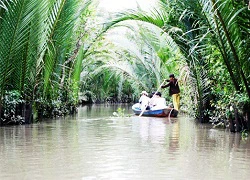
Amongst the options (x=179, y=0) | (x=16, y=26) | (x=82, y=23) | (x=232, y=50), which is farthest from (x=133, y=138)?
(x=82, y=23)

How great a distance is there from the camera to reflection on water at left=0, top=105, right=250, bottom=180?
5000 mm

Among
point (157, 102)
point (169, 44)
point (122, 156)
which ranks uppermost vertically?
point (169, 44)

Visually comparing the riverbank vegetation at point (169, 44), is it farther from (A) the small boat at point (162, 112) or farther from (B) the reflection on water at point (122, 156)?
(A) the small boat at point (162, 112)

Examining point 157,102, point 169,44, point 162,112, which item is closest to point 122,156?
point 169,44

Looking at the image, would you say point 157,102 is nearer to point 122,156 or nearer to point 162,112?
point 162,112

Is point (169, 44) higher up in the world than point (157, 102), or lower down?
higher up

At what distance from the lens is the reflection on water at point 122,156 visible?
5000mm

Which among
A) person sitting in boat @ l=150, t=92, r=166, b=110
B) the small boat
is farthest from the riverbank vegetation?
person sitting in boat @ l=150, t=92, r=166, b=110

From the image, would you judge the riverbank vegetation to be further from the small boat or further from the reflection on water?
the small boat

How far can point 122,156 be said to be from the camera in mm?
6215

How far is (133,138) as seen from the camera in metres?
8.67

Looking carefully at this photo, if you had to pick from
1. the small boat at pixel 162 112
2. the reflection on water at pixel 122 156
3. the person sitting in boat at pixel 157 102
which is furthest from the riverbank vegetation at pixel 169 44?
the person sitting in boat at pixel 157 102

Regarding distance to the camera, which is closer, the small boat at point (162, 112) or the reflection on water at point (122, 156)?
the reflection on water at point (122, 156)

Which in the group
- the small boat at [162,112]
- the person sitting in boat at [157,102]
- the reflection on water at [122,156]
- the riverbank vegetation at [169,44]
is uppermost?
the riverbank vegetation at [169,44]
